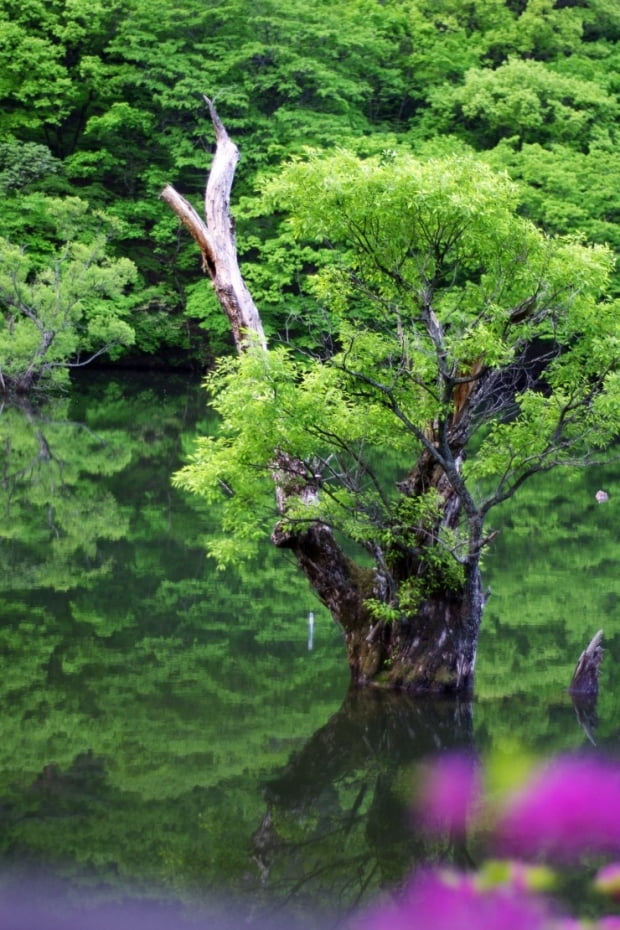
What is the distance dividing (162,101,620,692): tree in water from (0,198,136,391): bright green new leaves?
63.3ft

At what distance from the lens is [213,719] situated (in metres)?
Answer: 8.18

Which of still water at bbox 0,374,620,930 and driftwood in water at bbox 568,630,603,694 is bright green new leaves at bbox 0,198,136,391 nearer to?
still water at bbox 0,374,620,930

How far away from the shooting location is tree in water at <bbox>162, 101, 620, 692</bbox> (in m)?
8.08

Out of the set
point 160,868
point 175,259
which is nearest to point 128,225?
point 175,259

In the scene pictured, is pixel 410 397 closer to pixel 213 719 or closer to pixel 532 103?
pixel 213 719

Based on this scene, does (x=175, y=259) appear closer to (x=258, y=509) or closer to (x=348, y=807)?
(x=258, y=509)

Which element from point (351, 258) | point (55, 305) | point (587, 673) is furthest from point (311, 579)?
point (55, 305)

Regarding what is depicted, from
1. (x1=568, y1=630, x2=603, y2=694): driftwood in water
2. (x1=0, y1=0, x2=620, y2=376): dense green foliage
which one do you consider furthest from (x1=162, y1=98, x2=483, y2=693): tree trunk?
(x1=0, y1=0, x2=620, y2=376): dense green foliage

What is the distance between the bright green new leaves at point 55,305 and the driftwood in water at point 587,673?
67.5 ft

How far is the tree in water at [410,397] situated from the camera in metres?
8.08

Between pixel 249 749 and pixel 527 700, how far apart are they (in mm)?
2650

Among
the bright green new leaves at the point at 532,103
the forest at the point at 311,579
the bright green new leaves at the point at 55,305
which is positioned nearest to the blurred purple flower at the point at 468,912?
the forest at the point at 311,579

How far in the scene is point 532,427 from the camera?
340 inches

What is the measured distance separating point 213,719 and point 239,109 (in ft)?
102
